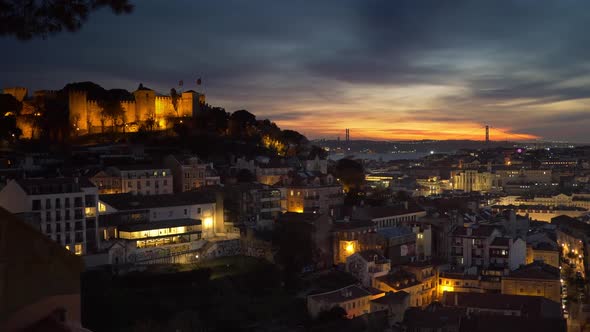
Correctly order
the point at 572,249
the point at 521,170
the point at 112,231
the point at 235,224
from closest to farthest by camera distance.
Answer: the point at 112,231 < the point at 235,224 < the point at 572,249 < the point at 521,170

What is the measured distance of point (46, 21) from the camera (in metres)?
3.91

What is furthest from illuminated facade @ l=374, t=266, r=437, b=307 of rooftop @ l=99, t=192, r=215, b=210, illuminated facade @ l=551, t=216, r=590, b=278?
illuminated facade @ l=551, t=216, r=590, b=278

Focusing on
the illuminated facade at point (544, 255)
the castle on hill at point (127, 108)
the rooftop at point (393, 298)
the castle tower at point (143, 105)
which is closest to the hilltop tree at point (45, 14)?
the rooftop at point (393, 298)

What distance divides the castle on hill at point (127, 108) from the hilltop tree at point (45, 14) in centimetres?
2911

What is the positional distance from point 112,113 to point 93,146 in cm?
362

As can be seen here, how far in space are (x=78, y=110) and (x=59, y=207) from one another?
1772 cm

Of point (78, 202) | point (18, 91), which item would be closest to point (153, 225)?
point (78, 202)

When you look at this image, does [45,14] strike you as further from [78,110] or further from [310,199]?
[78,110]

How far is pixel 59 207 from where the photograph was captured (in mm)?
16188

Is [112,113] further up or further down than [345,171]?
further up

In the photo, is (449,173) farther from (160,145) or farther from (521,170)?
(160,145)

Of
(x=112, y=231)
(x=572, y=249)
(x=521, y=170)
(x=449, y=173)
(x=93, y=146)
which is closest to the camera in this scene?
(x=112, y=231)

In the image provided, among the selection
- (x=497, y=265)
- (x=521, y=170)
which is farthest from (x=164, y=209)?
(x=521, y=170)

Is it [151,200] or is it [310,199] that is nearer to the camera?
[151,200]
